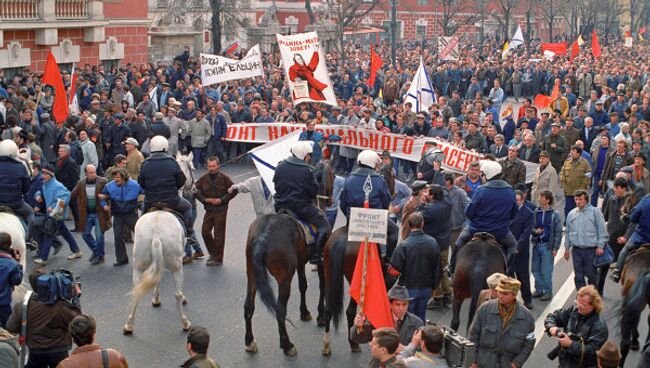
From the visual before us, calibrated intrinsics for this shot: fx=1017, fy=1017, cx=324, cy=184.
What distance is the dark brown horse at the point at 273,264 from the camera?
35.4 ft

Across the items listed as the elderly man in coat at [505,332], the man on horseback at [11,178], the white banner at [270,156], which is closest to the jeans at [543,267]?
the white banner at [270,156]

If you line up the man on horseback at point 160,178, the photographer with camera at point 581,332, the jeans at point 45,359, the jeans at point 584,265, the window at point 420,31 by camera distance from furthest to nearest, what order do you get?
the window at point 420,31
the man on horseback at point 160,178
the jeans at point 584,265
the jeans at point 45,359
the photographer with camera at point 581,332

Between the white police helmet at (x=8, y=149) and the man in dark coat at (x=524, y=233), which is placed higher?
the white police helmet at (x=8, y=149)

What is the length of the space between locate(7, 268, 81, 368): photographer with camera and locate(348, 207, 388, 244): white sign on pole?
2953 mm

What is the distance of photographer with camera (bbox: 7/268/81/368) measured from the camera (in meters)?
8.70

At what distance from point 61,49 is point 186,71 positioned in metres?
3.97

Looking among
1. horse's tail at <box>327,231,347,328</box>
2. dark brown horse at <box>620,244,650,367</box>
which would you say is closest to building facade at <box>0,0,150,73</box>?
horse's tail at <box>327,231,347,328</box>

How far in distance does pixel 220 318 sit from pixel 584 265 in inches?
177

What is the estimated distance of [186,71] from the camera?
3300cm

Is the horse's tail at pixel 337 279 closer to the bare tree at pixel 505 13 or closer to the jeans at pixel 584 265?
the jeans at pixel 584 265

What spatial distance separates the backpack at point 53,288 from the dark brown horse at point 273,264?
2514mm

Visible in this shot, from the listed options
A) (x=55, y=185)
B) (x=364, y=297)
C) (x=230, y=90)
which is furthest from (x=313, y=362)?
(x=230, y=90)

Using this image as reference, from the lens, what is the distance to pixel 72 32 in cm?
3256

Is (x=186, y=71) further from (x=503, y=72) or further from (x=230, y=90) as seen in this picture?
(x=503, y=72)
